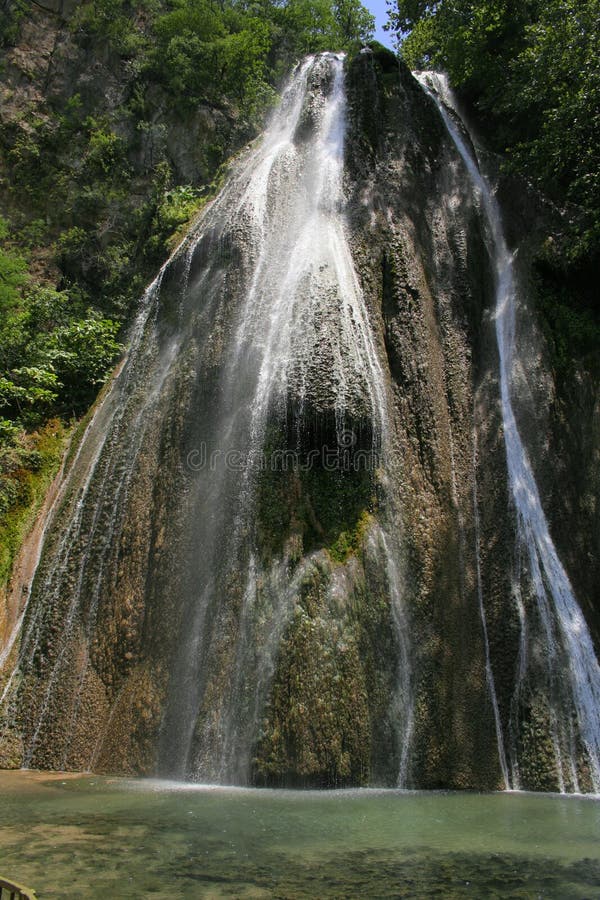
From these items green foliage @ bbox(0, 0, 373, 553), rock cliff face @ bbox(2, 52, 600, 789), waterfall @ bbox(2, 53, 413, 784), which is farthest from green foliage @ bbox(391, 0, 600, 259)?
waterfall @ bbox(2, 53, 413, 784)

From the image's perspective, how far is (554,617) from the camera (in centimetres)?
976

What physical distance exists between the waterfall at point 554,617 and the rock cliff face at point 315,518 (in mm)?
175

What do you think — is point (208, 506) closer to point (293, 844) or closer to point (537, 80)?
point (293, 844)

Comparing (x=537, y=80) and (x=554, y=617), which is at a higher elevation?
(x=537, y=80)

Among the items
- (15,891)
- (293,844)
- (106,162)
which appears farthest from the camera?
(106,162)

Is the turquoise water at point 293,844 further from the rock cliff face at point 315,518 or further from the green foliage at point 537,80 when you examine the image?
the green foliage at point 537,80

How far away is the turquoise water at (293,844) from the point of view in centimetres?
444

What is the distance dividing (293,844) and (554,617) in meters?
5.47

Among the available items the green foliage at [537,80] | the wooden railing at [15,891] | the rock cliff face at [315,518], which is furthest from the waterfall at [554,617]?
the wooden railing at [15,891]

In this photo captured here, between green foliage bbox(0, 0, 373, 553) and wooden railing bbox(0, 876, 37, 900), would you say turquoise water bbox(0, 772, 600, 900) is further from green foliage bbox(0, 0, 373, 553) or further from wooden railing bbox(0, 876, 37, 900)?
green foliage bbox(0, 0, 373, 553)

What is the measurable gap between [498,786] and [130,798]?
4.25 metres

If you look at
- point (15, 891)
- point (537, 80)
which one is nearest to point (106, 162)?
point (537, 80)

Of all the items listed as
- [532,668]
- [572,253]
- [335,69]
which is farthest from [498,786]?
[335,69]

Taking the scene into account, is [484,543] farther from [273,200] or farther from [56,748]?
[273,200]
